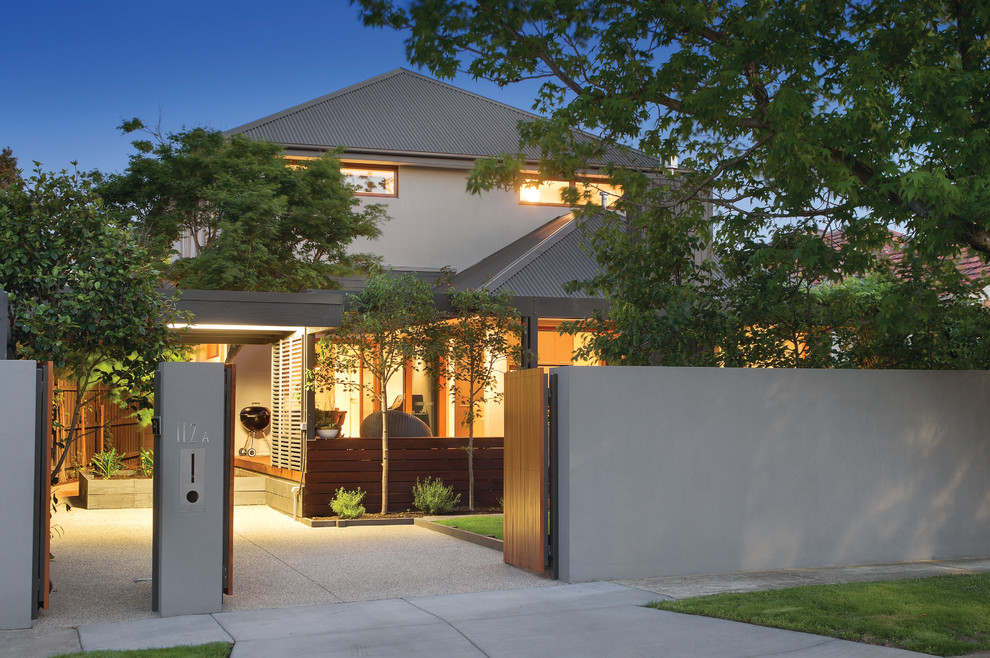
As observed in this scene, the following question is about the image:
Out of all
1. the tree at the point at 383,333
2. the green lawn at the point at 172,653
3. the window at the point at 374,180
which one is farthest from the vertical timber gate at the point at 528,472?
the window at the point at 374,180

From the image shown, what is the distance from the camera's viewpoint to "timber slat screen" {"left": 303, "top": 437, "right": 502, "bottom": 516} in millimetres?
14109

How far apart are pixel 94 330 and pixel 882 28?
846cm

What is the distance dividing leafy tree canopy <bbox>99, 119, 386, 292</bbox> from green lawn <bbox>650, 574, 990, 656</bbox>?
16369mm

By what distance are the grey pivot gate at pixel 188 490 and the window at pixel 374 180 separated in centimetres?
1733

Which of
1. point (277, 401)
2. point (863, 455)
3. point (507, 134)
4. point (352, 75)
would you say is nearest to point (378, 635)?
point (863, 455)

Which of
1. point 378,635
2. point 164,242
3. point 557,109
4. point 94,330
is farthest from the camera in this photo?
point 164,242

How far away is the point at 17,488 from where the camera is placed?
7324 mm

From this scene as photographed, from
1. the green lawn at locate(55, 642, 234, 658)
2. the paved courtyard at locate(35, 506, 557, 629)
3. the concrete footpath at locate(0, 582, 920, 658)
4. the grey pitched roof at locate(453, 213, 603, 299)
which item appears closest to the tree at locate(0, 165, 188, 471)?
the paved courtyard at locate(35, 506, 557, 629)

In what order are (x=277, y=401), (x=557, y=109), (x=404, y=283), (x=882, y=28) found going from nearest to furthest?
(x=882, y=28) → (x=557, y=109) → (x=404, y=283) → (x=277, y=401)

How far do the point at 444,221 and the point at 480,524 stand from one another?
13.2m

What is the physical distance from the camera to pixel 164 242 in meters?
22.8

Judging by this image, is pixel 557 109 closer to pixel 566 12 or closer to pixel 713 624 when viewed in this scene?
pixel 566 12

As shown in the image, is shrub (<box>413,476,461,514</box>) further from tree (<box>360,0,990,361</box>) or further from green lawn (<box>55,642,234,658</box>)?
green lawn (<box>55,642,234,658</box>)

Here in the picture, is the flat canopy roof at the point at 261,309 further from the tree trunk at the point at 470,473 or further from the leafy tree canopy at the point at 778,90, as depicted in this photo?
the leafy tree canopy at the point at 778,90
